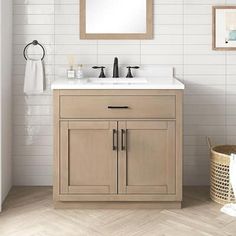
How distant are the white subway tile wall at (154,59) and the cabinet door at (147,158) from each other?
691mm

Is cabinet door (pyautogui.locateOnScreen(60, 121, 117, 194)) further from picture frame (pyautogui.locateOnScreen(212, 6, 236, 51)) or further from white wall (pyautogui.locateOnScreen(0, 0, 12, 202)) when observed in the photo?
picture frame (pyautogui.locateOnScreen(212, 6, 236, 51))

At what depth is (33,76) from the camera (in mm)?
4090

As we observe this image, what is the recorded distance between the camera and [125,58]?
13.5 ft

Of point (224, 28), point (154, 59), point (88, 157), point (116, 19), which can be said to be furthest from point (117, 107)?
point (224, 28)

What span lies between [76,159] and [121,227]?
608mm

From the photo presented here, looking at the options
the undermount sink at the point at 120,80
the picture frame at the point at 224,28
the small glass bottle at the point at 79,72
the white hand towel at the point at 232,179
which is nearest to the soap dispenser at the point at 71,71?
the small glass bottle at the point at 79,72

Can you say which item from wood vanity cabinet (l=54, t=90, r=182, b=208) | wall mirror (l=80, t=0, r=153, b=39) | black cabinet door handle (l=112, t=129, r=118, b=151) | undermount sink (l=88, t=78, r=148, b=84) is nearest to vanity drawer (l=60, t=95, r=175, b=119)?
wood vanity cabinet (l=54, t=90, r=182, b=208)

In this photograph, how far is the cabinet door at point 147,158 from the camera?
3525mm

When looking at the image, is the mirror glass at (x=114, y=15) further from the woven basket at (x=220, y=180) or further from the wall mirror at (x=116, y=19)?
the woven basket at (x=220, y=180)

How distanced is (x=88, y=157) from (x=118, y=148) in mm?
222

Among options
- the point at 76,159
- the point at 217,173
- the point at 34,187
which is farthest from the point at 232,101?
the point at 34,187

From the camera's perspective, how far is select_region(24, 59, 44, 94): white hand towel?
409 cm

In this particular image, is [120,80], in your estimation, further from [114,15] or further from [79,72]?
[114,15]

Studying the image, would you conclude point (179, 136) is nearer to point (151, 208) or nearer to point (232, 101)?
point (151, 208)
